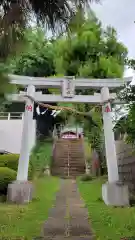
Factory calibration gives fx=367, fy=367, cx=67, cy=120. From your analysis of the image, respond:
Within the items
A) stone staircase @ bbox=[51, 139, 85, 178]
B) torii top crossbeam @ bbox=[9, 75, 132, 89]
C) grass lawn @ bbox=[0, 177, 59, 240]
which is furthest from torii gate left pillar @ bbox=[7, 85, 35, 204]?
stone staircase @ bbox=[51, 139, 85, 178]

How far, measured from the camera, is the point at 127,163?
1300 cm

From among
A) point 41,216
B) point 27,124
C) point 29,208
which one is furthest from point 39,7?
point 27,124

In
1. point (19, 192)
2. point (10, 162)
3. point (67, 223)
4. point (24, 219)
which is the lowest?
point (67, 223)

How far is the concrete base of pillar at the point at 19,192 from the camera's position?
11086 mm

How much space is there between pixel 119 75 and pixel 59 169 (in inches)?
277

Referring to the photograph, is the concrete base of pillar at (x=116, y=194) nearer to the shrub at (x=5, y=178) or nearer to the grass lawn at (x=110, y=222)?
the grass lawn at (x=110, y=222)

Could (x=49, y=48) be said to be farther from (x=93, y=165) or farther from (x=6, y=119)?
(x=93, y=165)

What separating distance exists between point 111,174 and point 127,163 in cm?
202

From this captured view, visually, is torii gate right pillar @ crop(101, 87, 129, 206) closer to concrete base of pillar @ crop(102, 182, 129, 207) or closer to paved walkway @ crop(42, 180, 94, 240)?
concrete base of pillar @ crop(102, 182, 129, 207)

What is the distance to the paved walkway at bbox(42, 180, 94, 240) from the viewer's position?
6052mm

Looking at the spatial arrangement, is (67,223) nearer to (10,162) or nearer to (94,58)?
(10,162)

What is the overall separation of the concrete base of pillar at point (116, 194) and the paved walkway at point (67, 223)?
83cm

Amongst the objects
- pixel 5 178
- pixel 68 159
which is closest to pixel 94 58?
pixel 68 159

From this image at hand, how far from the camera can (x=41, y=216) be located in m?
8.23
